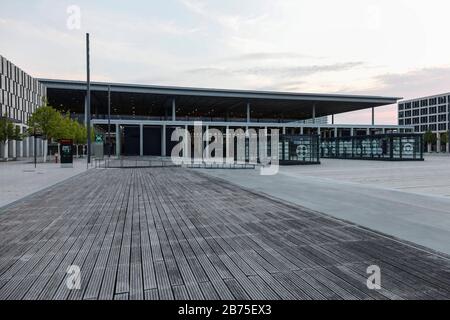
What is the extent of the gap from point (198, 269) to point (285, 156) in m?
30.4

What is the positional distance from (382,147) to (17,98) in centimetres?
5521

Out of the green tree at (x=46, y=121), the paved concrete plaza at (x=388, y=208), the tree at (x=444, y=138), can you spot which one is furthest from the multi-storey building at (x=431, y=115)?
the green tree at (x=46, y=121)

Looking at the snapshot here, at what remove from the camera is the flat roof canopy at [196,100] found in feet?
177

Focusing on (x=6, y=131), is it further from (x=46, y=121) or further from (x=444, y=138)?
(x=444, y=138)

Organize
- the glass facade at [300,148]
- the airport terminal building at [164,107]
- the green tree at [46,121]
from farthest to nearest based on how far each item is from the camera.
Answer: the airport terminal building at [164,107] < the green tree at [46,121] < the glass facade at [300,148]

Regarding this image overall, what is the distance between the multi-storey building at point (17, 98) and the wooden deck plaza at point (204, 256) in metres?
45.2

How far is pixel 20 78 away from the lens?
51.8m

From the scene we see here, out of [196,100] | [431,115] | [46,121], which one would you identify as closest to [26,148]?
[46,121]

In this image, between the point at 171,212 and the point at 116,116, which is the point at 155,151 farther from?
the point at 171,212

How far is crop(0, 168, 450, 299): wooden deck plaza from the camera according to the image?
3803 millimetres

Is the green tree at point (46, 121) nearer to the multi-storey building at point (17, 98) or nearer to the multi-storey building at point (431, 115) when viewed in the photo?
the multi-storey building at point (17, 98)

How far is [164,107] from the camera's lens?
6900 centimetres

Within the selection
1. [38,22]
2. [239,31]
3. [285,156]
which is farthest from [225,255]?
[285,156]
